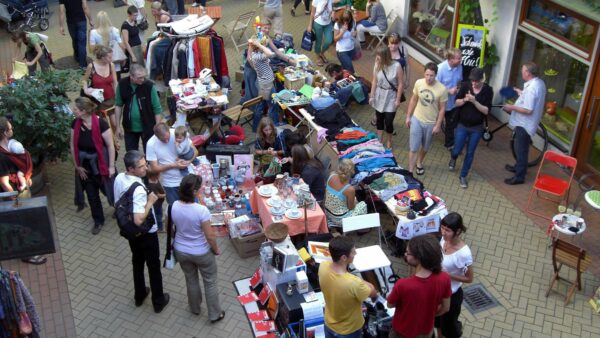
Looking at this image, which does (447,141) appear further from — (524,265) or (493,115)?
(524,265)

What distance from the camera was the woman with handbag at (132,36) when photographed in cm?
1173

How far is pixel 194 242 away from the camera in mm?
6191

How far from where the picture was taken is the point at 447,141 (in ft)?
32.9

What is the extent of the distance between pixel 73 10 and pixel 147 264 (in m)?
8.08

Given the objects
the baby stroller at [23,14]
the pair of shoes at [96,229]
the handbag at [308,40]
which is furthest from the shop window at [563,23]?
the baby stroller at [23,14]

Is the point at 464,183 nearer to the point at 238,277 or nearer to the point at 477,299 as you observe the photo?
the point at 477,299

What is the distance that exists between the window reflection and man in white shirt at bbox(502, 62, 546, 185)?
3.11 feet

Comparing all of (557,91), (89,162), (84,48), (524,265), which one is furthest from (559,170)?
(84,48)

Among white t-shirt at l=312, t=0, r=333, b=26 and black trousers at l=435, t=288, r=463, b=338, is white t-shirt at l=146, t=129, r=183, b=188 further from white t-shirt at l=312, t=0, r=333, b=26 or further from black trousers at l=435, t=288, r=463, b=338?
white t-shirt at l=312, t=0, r=333, b=26

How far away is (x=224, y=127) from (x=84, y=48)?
4522 mm

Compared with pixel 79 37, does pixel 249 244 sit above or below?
below

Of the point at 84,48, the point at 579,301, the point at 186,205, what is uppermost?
the point at 186,205

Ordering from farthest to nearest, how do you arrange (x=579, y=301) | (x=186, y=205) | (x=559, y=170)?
1. (x=559, y=170)
2. (x=579, y=301)
3. (x=186, y=205)

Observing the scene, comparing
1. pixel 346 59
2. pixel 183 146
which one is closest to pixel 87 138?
pixel 183 146
